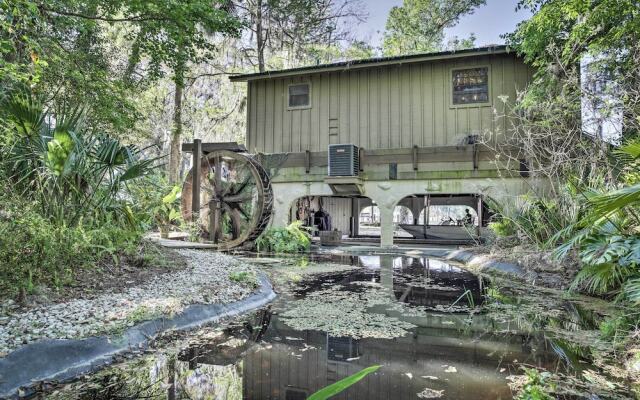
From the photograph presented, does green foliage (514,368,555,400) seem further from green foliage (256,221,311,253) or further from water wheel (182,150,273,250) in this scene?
water wheel (182,150,273,250)

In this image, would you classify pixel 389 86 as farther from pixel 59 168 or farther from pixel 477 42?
pixel 477 42

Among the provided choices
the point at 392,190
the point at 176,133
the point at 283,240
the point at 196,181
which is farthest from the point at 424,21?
the point at 196,181

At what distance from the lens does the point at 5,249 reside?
305cm

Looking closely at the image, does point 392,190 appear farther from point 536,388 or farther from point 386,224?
point 536,388

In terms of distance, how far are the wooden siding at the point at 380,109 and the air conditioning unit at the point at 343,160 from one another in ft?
3.45

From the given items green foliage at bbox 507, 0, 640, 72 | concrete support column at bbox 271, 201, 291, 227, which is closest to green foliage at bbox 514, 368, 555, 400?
green foliage at bbox 507, 0, 640, 72

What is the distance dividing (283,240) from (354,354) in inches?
322

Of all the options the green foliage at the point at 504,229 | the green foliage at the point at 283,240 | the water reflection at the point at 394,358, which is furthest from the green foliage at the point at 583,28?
the green foliage at the point at 283,240

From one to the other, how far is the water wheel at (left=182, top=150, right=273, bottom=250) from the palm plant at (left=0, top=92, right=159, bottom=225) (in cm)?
605

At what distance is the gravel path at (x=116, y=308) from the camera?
97.0 inches

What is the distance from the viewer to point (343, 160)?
35.1 feet

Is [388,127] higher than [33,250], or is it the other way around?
[388,127]

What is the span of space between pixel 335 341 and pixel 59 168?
2857 mm

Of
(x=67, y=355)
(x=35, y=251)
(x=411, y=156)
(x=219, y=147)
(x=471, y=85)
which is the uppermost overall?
(x=471, y=85)
